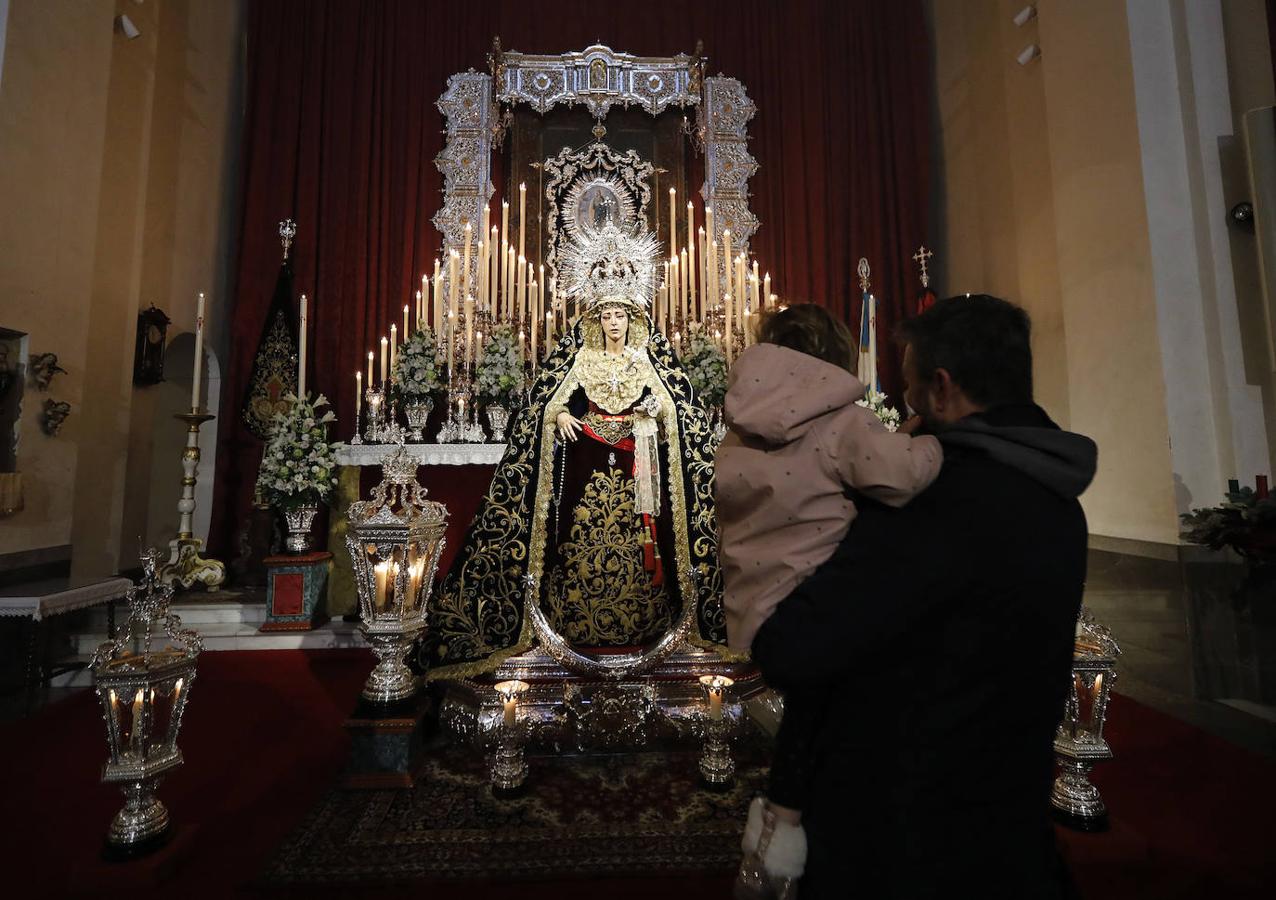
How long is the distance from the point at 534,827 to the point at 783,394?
7.37 feet

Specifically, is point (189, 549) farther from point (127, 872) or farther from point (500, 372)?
point (127, 872)

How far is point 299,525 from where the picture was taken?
5.21 metres

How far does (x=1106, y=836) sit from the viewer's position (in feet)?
7.79

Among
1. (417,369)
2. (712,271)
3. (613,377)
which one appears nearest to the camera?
(613,377)

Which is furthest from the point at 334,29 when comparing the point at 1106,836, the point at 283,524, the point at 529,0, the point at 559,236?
the point at 1106,836

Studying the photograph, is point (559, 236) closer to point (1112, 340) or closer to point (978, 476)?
point (1112, 340)

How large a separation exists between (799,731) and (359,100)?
8451 mm

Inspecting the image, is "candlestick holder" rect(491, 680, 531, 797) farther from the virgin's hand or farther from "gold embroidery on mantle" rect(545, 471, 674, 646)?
the virgin's hand

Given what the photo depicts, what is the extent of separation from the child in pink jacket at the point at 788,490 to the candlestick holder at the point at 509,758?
182 cm

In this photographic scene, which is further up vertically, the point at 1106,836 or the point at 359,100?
the point at 359,100

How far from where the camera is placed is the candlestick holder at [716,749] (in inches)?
114

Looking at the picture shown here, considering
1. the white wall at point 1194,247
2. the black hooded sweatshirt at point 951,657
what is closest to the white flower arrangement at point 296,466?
the black hooded sweatshirt at point 951,657

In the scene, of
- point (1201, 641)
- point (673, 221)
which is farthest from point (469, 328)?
point (1201, 641)

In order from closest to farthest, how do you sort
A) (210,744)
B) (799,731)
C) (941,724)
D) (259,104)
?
(941,724)
(799,731)
(210,744)
(259,104)
